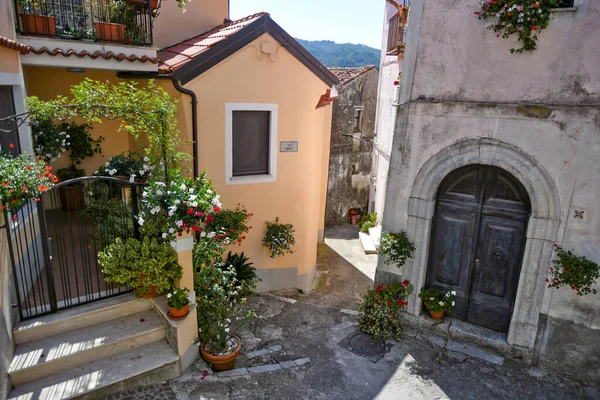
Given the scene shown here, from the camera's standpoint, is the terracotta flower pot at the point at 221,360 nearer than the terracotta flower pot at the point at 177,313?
No

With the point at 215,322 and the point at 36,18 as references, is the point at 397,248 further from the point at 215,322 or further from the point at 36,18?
the point at 36,18

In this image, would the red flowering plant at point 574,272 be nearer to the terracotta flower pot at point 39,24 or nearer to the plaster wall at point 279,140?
the plaster wall at point 279,140

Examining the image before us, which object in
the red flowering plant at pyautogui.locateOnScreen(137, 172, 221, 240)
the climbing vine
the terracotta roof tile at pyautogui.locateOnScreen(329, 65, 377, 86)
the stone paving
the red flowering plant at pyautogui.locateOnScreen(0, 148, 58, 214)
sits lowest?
the stone paving

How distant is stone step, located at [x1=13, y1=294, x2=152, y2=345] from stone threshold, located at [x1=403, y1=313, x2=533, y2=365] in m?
4.77

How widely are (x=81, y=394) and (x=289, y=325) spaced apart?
382cm

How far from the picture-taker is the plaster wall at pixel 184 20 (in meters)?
10.2

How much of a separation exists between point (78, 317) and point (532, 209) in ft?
22.9

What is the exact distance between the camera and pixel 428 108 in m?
7.07

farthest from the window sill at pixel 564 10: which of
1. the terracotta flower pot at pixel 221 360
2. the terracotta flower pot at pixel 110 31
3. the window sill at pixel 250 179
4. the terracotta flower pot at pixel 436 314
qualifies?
the terracotta flower pot at pixel 110 31

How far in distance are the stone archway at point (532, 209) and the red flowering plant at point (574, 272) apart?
186 millimetres

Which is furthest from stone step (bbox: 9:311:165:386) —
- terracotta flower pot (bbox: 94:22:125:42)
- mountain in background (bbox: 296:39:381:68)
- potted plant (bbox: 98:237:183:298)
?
mountain in background (bbox: 296:39:381:68)

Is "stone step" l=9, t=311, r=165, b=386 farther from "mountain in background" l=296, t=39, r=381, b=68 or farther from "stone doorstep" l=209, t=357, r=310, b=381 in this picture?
"mountain in background" l=296, t=39, r=381, b=68

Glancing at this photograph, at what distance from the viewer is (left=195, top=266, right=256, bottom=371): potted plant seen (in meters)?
6.39

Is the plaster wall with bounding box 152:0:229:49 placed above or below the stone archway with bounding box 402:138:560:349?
above
